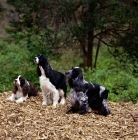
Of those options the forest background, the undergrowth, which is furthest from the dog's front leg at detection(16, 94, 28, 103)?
the forest background

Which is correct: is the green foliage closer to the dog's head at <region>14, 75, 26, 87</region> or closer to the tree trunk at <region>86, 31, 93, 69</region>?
the tree trunk at <region>86, 31, 93, 69</region>

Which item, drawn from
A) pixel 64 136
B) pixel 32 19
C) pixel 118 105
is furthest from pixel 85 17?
pixel 64 136

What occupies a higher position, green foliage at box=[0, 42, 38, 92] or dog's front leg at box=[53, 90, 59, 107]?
green foliage at box=[0, 42, 38, 92]

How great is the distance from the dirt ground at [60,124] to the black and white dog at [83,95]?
0.14 m

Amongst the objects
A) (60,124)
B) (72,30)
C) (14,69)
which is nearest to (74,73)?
(60,124)

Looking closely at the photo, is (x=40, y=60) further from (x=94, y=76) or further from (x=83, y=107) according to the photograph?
(x=94, y=76)

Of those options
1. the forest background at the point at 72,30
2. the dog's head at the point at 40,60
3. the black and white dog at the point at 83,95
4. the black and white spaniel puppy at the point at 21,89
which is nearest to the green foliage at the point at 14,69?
the forest background at the point at 72,30

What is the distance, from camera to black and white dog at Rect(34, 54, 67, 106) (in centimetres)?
655

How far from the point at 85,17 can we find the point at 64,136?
8.30m

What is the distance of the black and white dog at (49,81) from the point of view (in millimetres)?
6547

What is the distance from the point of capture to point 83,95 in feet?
20.2

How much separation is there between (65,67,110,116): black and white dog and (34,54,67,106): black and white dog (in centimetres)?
54

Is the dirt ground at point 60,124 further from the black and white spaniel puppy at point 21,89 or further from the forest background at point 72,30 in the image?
the forest background at point 72,30

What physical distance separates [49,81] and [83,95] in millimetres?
783
